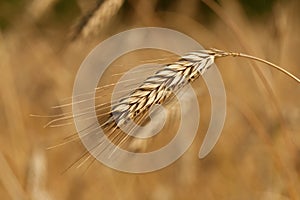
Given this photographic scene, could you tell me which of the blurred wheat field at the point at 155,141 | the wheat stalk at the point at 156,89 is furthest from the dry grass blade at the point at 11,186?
the wheat stalk at the point at 156,89

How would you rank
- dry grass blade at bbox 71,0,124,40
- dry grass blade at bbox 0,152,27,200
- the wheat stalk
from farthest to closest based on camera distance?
dry grass blade at bbox 71,0,124,40 → dry grass blade at bbox 0,152,27,200 → the wheat stalk

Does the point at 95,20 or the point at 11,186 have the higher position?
the point at 95,20

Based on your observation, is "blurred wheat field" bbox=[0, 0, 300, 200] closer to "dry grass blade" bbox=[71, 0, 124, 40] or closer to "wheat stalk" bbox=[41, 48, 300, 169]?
"dry grass blade" bbox=[71, 0, 124, 40]

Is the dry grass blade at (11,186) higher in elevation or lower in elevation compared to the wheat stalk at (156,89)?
higher

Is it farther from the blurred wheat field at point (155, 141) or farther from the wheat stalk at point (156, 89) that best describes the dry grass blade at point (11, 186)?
the wheat stalk at point (156, 89)

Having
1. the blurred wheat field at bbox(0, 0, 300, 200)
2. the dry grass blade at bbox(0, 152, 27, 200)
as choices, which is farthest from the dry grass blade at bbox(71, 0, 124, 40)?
the dry grass blade at bbox(0, 152, 27, 200)

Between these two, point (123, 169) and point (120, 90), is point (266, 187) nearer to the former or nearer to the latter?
point (123, 169)

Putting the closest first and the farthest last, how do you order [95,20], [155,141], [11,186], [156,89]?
[156,89] → [11,186] → [95,20] → [155,141]

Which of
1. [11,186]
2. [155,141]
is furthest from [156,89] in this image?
[155,141]

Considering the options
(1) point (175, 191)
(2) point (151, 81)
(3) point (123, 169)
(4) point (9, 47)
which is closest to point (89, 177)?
(1) point (175, 191)

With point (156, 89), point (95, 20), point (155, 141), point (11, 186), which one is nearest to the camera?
point (156, 89)

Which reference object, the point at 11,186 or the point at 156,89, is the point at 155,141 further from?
the point at 156,89
